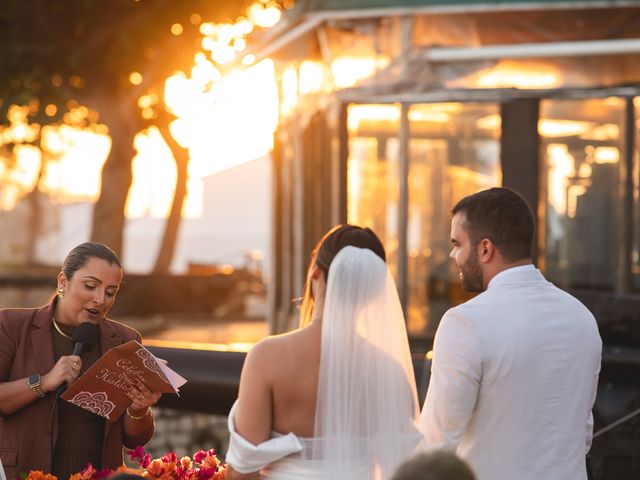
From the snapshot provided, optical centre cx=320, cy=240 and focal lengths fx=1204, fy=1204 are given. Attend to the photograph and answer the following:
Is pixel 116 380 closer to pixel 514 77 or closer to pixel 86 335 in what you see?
pixel 86 335

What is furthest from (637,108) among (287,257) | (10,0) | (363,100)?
(10,0)

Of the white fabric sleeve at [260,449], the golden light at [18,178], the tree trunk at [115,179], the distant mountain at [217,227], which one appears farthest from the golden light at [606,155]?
the distant mountain at [217,227]

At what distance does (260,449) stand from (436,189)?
9384 millimetres

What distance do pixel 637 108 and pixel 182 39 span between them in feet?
39.5

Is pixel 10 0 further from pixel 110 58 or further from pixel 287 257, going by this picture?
pixel 287 257

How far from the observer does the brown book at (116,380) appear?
433 cm

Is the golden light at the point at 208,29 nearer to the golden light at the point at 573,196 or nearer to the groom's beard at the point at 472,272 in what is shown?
the golden light at the point at 573,196

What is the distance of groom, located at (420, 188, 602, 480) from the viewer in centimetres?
390

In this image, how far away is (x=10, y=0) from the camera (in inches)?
850

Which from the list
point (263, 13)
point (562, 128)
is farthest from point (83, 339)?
point (263, 13)

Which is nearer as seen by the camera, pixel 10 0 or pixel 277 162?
pixel 277 162

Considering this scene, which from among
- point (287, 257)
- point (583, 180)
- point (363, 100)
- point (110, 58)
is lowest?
point (287, 257)

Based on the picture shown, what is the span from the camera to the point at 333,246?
3959 millimetres

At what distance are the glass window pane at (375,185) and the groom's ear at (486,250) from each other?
875 cm
